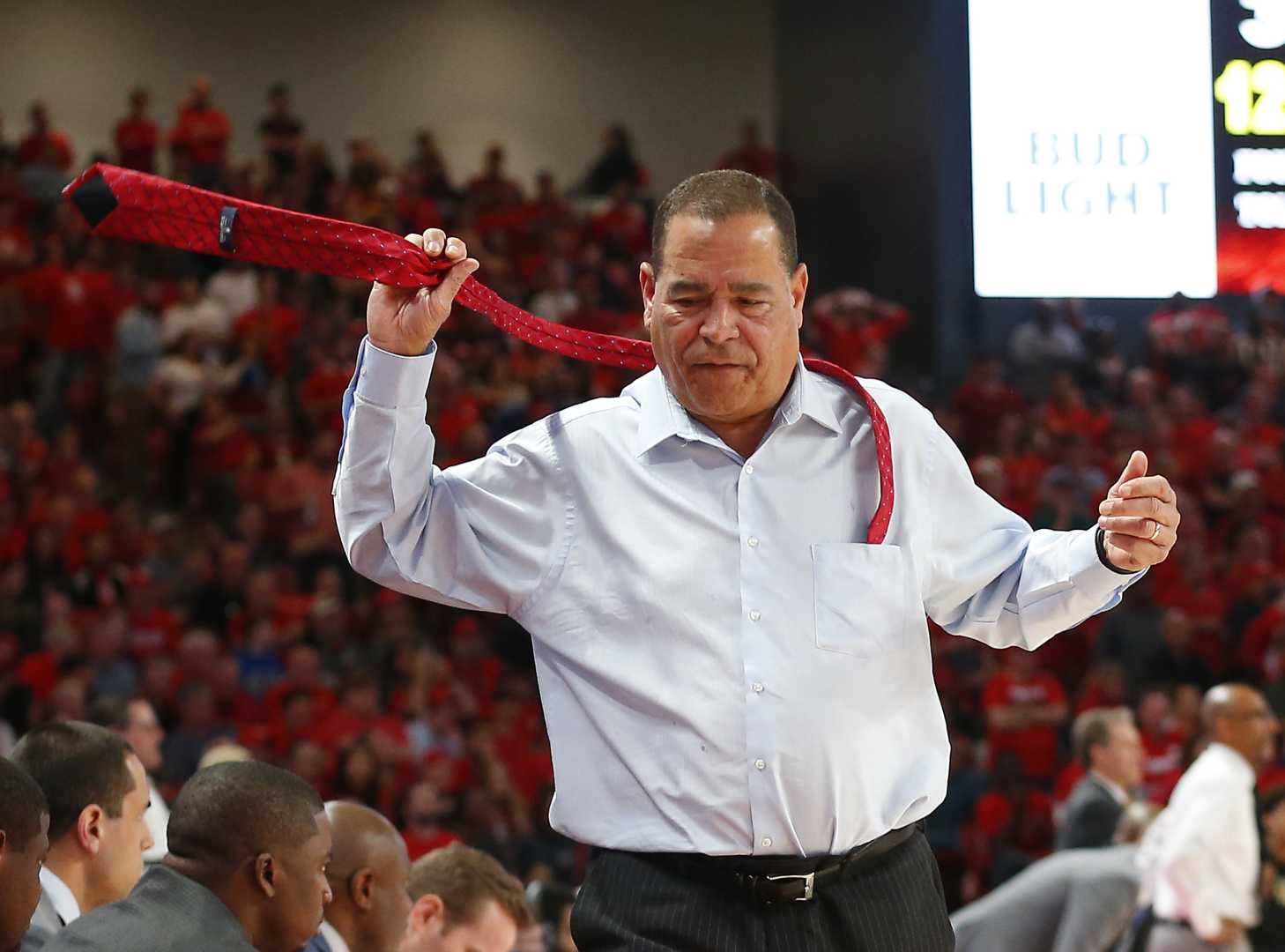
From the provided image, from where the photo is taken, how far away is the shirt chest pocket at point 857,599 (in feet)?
7.23

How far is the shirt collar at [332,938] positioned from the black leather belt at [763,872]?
111 cm

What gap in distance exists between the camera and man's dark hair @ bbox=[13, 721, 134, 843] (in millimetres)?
3115

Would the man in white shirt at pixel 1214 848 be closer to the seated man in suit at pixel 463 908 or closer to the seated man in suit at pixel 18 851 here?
the seated man in suit at pixel 463 908

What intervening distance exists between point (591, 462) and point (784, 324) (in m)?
0.30

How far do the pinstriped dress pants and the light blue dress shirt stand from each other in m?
0.05

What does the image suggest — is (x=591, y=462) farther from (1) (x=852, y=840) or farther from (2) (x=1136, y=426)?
(2) (x=1136, y=426)

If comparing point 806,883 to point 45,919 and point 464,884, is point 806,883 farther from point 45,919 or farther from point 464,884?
point 45,919

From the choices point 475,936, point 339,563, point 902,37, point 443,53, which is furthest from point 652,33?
point 475,936

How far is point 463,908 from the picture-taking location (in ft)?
10.7

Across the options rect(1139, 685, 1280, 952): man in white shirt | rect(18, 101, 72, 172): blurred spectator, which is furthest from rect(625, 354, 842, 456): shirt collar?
rect(18, 101, 72, 172): blurred spectator

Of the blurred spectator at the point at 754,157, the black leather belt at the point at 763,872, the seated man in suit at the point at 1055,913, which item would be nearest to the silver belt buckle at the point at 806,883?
the black leather belt at the point at 763,872

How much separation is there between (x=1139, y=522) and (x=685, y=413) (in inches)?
22.4

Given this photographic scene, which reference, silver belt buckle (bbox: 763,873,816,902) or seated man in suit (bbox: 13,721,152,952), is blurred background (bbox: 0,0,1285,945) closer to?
seated man in suit (bbox: 13,721,152,952)

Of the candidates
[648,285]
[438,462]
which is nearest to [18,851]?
[648,285]
